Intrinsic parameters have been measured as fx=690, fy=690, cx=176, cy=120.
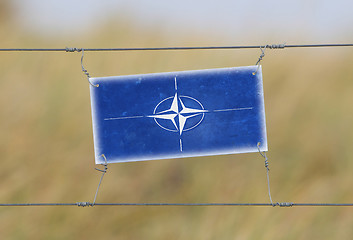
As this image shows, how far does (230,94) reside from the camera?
33.2 feet

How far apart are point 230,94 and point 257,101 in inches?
16.1

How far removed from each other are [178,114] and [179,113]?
21 millimetres

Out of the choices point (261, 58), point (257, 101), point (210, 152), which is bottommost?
point (210, 152)

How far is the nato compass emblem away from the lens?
1010 cm

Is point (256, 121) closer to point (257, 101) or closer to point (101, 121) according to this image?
point (257, 101)

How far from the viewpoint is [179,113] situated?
33.1ft

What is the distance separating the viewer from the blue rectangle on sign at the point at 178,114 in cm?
1005

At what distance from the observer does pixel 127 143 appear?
1012cm

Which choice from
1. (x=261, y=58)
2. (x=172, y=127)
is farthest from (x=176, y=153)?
(x=261, y=58)

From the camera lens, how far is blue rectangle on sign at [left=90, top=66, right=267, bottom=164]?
10.1 metres

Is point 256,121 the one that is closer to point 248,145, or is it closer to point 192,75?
point 248,145

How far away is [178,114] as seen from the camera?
10102 millimetres

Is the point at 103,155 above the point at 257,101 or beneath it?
beneath

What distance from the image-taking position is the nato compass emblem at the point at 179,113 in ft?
33.1
